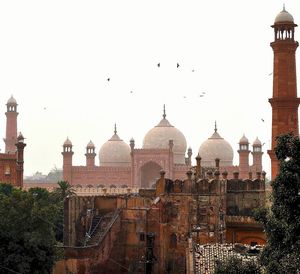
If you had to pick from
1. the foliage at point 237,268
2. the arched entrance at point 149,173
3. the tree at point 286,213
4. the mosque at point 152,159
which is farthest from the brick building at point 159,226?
the arched entrance at point 149,173

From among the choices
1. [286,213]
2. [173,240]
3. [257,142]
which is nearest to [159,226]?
[173,240]

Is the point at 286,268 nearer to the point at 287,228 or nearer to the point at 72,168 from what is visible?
the point at 287,228

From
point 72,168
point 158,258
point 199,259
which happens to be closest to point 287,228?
point 199,259

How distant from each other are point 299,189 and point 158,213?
680 inches

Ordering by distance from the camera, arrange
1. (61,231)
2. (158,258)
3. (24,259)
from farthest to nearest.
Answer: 1. (61,231)
2. (158,258)
3. (24,259)

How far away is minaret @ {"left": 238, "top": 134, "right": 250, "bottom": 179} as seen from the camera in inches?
2645

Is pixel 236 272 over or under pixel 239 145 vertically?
under

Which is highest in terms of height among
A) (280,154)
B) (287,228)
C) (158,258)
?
(280,154)

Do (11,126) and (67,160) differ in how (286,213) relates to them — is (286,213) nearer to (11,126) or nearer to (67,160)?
(67,160)

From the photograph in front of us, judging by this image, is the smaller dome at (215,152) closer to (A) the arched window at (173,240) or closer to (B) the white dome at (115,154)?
(B) the white dome at (115,154)

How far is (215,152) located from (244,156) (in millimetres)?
2772

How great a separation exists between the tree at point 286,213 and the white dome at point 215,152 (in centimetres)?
5308

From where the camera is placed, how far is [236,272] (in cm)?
1772

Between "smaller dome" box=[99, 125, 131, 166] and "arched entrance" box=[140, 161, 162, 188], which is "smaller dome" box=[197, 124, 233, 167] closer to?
"arched entrance" box=[140, 161, 162, 188]
